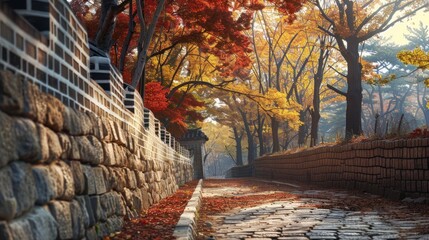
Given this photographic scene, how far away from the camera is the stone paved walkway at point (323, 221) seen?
24.9 ft

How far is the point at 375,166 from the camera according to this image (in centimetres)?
1416

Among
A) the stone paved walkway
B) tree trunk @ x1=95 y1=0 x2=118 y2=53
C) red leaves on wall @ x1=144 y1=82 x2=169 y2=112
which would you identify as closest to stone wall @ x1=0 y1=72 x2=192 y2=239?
the stone paved walkway

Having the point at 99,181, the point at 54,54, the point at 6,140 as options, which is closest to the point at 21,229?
the point at 6,140

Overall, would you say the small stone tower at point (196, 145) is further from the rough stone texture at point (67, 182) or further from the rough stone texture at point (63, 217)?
the rough stone texture at point (63, 217)

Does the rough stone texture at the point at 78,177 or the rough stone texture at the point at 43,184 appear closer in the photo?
the rough stone texture at the point at 43,184

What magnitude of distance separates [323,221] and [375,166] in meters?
5.58

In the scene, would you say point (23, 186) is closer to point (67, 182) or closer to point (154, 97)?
point (67, 182)

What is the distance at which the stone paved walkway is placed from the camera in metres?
7.60

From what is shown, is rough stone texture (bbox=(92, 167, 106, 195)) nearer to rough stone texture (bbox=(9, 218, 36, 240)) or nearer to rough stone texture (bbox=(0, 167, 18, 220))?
rough stone texture (bbox=(9, 218, 36, 240))

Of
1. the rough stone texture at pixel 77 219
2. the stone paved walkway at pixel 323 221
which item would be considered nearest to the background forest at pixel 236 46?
the stone paved walkway at pixel 323 221

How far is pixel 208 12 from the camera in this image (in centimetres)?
1959

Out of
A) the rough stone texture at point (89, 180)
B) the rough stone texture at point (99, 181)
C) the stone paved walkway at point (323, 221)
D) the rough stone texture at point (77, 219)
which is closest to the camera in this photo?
the rough stone texture at point (77, 219)

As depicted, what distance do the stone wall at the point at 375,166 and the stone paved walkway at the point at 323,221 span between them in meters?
0.55

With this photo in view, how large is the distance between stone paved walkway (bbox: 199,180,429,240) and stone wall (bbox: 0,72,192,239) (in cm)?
198
